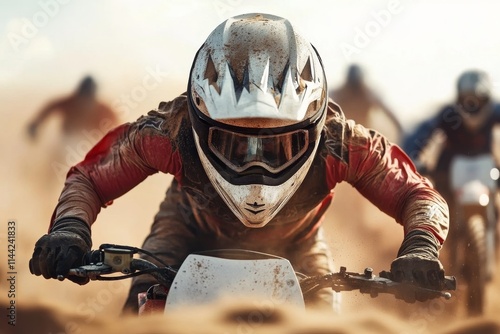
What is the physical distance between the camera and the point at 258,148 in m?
4.99

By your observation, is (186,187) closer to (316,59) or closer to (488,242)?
(316,59)

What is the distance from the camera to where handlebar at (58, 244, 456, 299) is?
4.56 meters

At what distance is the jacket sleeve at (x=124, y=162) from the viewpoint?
232 inches

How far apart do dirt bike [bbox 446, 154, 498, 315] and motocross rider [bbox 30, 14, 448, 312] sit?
287 centimetres

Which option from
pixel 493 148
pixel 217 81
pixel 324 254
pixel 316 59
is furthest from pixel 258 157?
pixel 493 148

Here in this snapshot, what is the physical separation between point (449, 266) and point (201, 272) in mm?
5510

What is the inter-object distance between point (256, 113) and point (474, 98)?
629 cm

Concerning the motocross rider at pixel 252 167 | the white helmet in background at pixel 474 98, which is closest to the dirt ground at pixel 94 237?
the motocross rider at pixel 252 167

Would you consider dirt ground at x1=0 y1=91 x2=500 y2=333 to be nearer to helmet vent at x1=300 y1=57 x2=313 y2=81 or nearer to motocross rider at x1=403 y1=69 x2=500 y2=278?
motocross rider at x1=403 y1=69 x2=500 y2=278

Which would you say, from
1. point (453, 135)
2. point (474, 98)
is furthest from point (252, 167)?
point (474, 98)

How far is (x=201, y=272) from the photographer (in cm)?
443

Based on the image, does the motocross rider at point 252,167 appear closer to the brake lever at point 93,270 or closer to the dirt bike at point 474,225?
the brake lever at point 93,270

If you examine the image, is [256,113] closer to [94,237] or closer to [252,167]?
[252,167]

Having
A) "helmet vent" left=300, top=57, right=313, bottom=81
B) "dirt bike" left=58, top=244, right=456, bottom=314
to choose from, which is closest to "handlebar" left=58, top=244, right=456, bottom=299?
"dirt bike" left=58, top=244, right=456, bottom=314
